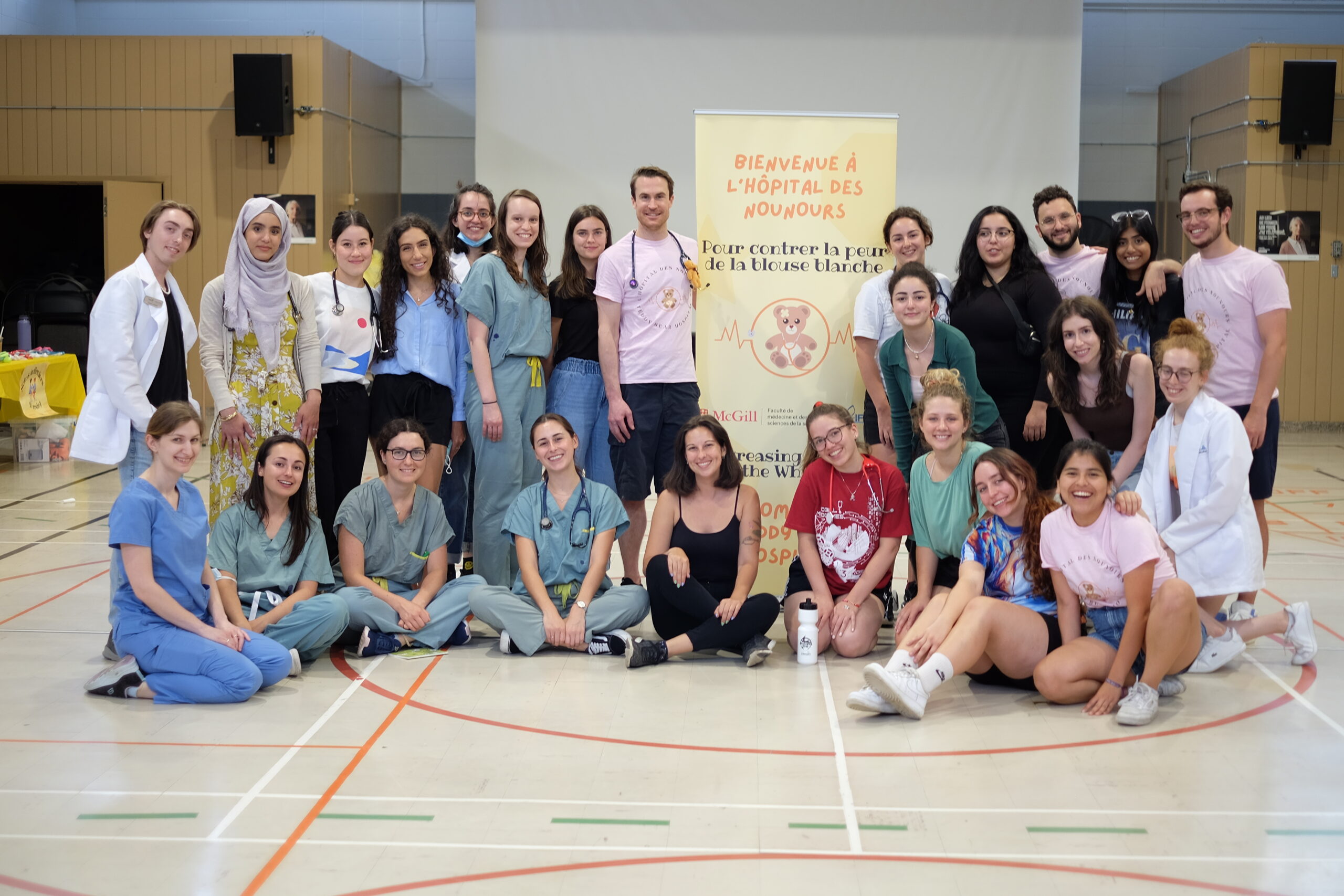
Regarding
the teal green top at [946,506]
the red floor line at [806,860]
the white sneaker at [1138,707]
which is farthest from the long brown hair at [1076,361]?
the red floor line at [806,860]

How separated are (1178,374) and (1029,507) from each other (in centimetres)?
67

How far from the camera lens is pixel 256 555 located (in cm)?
388

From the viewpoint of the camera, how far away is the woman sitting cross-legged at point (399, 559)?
3.96m

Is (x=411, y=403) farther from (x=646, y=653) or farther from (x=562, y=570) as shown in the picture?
(x=646, y=653)

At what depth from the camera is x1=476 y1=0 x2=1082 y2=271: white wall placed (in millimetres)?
9672

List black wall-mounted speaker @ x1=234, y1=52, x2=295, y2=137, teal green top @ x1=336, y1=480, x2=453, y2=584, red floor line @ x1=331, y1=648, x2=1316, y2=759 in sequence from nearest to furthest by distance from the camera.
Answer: red floor line @ x1=331, y1=648, x2=1316, y2=759, teal green top @ x1=336, y1=480, x2=453, y2=584, black wall-mounted speaker @ x1=234, y1=52, x2=295, y2=137

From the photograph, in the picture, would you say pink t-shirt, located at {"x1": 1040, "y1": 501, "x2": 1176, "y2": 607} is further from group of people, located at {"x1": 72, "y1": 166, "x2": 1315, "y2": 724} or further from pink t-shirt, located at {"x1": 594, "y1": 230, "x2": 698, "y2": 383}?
pink t-shirt, located at {"x1": 594, "y1": 230, "x2": 698, "y2": 383}

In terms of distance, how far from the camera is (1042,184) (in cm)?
969

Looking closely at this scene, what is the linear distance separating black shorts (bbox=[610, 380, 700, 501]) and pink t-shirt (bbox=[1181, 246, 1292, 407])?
1890 mm

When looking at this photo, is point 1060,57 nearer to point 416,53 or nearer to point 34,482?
point 416,53

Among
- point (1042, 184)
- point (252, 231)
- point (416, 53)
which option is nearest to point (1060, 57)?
point (1042, 184)

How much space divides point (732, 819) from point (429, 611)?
1.68 metres

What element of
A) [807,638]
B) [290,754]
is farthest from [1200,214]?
[290,754]

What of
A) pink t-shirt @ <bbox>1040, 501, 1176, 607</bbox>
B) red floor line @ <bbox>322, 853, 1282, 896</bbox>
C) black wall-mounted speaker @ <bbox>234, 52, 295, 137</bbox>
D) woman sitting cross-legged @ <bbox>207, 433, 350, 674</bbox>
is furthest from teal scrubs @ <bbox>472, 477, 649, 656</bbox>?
black wall-mounted speaker @ <bbox>234, 52, 295, 137</bbox>
